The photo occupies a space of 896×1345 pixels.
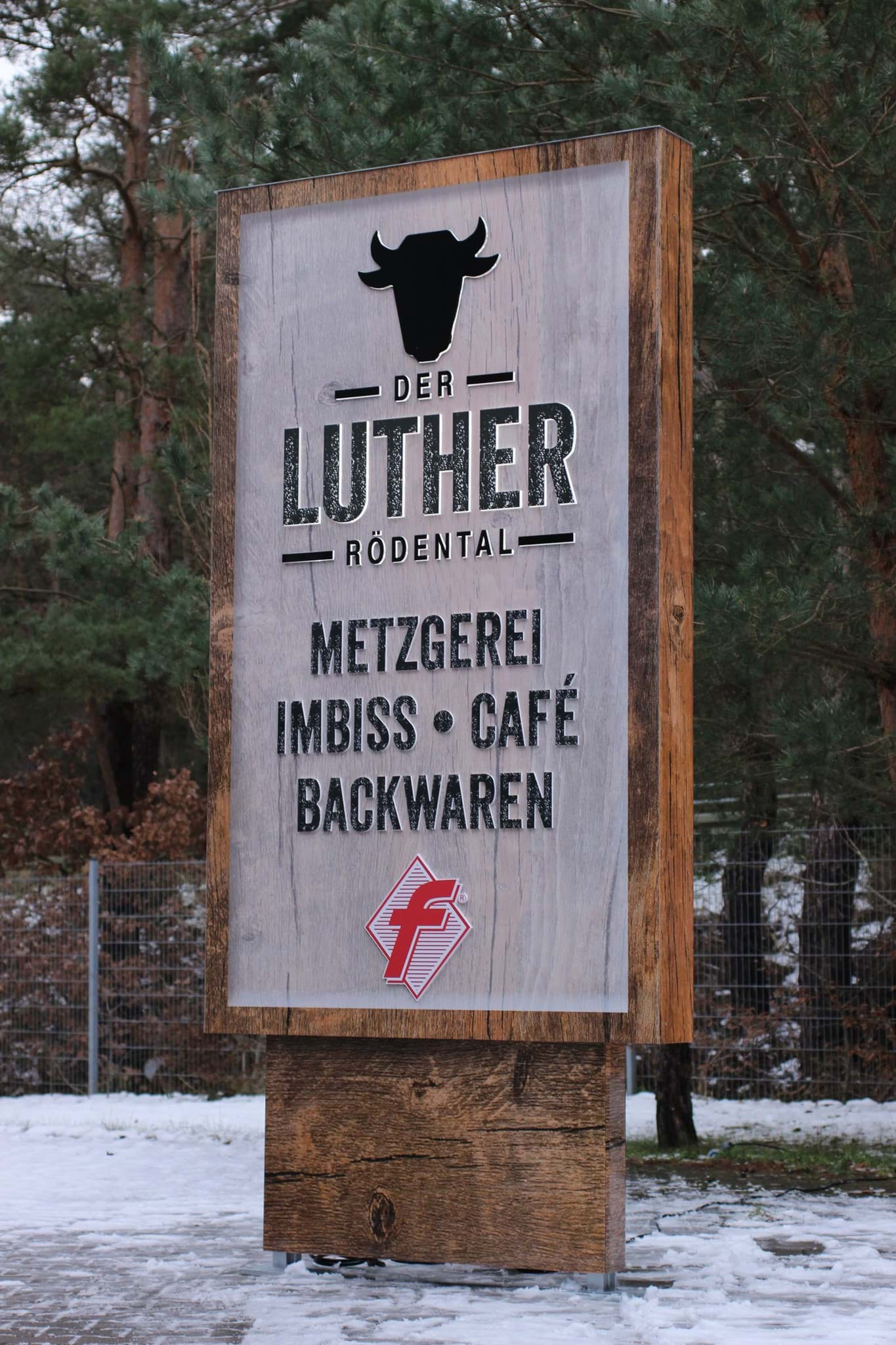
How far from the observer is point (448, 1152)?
18.3 feet

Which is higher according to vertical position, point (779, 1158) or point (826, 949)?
point (826, 949)

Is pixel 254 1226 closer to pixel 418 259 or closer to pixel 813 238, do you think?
pixel 418 259

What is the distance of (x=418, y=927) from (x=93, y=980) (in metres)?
8.35

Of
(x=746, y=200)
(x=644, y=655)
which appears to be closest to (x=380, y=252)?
(x=644, y=655)

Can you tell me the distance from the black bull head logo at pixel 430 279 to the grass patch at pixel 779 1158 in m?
4.80

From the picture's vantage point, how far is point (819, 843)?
1173 cm

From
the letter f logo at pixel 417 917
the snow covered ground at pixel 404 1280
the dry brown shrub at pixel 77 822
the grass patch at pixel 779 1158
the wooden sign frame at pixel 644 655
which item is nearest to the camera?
the snow covered ground at pixel 404 1280

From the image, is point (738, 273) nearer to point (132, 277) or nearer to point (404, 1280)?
point (404, 1280)

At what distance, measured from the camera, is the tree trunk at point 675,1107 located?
985 cm

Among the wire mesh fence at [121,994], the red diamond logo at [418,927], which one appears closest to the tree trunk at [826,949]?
the wire mesh fence at [121,994]

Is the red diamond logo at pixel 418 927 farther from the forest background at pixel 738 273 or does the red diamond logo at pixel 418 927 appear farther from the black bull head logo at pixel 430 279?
the forest background at pixel 738 273

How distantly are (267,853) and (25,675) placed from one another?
11.1 meters

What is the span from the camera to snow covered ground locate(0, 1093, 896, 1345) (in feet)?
15.9

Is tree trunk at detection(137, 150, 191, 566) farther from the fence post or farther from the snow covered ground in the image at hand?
the snow covered ground
